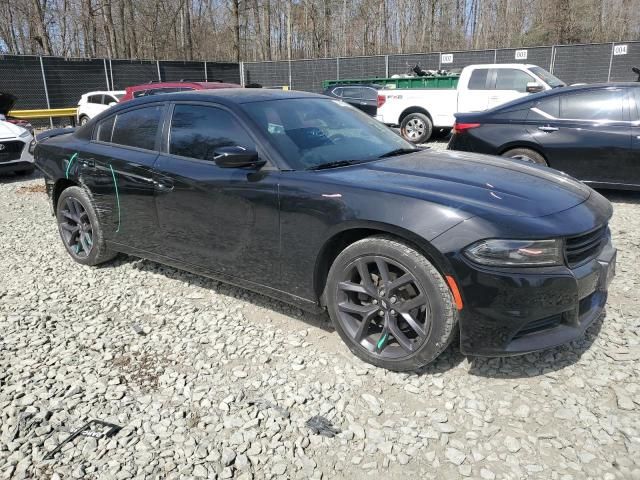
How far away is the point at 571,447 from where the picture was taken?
233cm

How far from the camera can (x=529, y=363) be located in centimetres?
299

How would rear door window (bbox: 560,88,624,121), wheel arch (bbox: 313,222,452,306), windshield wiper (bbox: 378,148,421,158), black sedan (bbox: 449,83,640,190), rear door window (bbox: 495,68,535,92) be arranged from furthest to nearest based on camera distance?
rear door window (bbox: 495,68,535,92) → rear door window (bbox: 560,88,624,121) → black sedan (bbox: 449,83,640,190) → windshield wiper (bbox: 378,148,421,158) → wheel arch (bbox: 313,222,452,306)

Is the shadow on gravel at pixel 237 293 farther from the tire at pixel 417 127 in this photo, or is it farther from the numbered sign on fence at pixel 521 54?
the numbered sign on fence at pixel 521 54

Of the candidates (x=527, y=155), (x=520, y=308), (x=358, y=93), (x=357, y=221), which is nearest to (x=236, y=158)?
(x=357, y=221)

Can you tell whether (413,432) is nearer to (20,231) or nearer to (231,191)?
(231,191)

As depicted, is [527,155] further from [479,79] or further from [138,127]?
[479,79]

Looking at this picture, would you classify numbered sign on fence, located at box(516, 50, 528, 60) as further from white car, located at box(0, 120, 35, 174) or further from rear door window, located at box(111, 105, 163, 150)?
rear door window, located at box(111, 105, 163, 150)

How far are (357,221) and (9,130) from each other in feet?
28.6

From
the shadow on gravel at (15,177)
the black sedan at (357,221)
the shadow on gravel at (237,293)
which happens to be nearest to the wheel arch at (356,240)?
the black sedan at (357,221)

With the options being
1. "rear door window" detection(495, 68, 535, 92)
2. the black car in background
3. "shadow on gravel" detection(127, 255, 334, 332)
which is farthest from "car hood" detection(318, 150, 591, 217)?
the black car in background

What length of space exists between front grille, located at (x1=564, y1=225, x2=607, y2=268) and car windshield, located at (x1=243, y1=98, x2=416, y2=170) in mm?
1397

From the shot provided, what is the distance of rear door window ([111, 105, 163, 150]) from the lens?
400 centimetres

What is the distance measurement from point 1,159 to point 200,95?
7.08 metres

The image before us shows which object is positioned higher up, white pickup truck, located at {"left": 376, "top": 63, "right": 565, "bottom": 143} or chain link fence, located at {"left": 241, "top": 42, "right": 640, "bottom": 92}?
chain link fence, located at {"left": 241, "top": 42, "right": 640, "bottom": 92}
